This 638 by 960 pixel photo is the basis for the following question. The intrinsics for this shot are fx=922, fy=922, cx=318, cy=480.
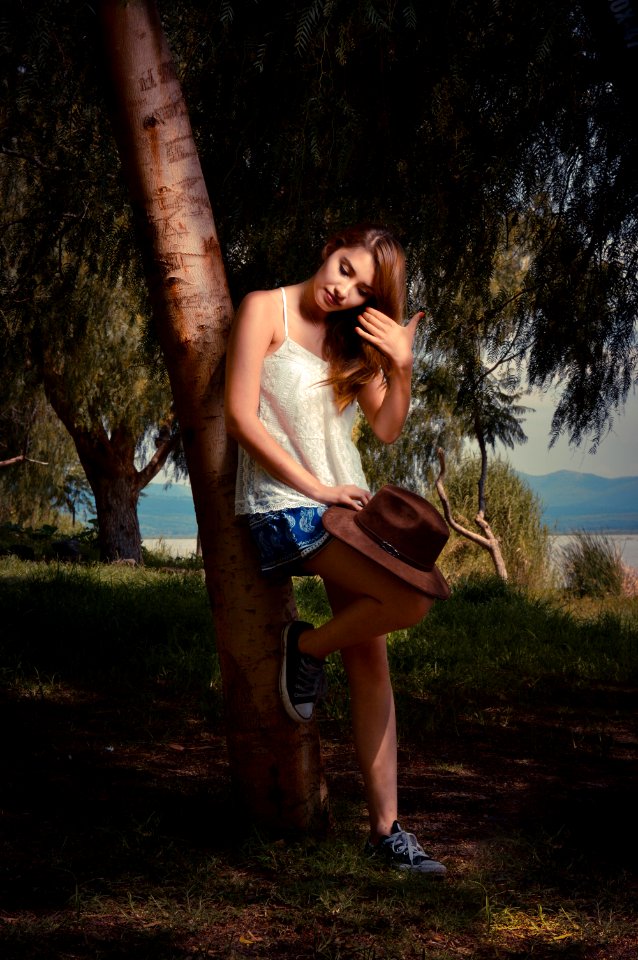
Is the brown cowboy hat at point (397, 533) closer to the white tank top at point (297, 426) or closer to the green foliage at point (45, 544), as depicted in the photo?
the white tank top at point (297, 426)

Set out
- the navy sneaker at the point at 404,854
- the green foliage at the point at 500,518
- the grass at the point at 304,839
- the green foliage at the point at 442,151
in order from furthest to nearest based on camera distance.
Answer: the green foliage at the point at 500,518 < the green foliage at the point at 442,151 < the navy sneaker at the point at 404,854 < the grass at the point at 304,839

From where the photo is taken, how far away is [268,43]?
11.6ft

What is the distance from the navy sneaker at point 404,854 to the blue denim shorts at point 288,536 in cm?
89

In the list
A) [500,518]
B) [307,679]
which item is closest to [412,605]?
[307,679]

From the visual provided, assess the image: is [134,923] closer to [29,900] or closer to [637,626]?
[29,900]

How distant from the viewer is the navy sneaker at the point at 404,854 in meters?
2.80

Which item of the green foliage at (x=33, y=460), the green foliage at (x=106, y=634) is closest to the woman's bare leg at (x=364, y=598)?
the green foliage at (x=106, y=634)

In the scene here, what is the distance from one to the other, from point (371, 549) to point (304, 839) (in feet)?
3.56

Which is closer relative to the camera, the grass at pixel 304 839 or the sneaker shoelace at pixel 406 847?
the grass at pixel 304 839

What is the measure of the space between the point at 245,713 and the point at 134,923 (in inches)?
29.1

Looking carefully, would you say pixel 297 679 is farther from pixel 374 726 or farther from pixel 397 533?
pixel 397 533

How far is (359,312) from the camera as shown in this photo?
3033 millimetres

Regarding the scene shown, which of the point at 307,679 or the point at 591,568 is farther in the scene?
the point at 591,568

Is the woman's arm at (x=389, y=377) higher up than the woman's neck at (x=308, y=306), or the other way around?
the woman's neck at (x=308, y=306)
